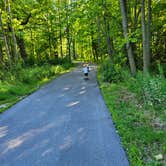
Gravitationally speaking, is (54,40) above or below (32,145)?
above

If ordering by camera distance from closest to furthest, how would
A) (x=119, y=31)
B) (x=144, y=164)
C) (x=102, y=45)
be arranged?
(x=144, y=164) → (x=119, y=31) → (x=102, y=45)

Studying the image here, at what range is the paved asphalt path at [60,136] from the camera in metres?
4.06

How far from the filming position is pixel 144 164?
12.1ft

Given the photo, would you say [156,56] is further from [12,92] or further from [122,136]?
[122,136]

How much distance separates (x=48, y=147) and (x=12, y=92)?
7.66m

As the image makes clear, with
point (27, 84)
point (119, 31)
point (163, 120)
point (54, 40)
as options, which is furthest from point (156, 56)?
point (54, 40)

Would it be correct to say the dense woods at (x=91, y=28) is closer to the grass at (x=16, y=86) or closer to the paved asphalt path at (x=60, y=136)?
the grass at (x=16, y=86)

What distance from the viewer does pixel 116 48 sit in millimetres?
17312

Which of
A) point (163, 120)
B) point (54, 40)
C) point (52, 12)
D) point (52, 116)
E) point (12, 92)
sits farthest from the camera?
point (54, 40)

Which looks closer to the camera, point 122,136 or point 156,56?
point 122,136

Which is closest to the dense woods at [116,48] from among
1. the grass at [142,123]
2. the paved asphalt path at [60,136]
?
the grass at [142,123]

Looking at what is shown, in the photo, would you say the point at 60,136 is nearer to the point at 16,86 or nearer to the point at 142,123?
the point at 142,123

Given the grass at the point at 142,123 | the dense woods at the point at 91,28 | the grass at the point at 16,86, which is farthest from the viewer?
the dense woods at the point at 91,28

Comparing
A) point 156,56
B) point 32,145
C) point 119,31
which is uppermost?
point 119,31
